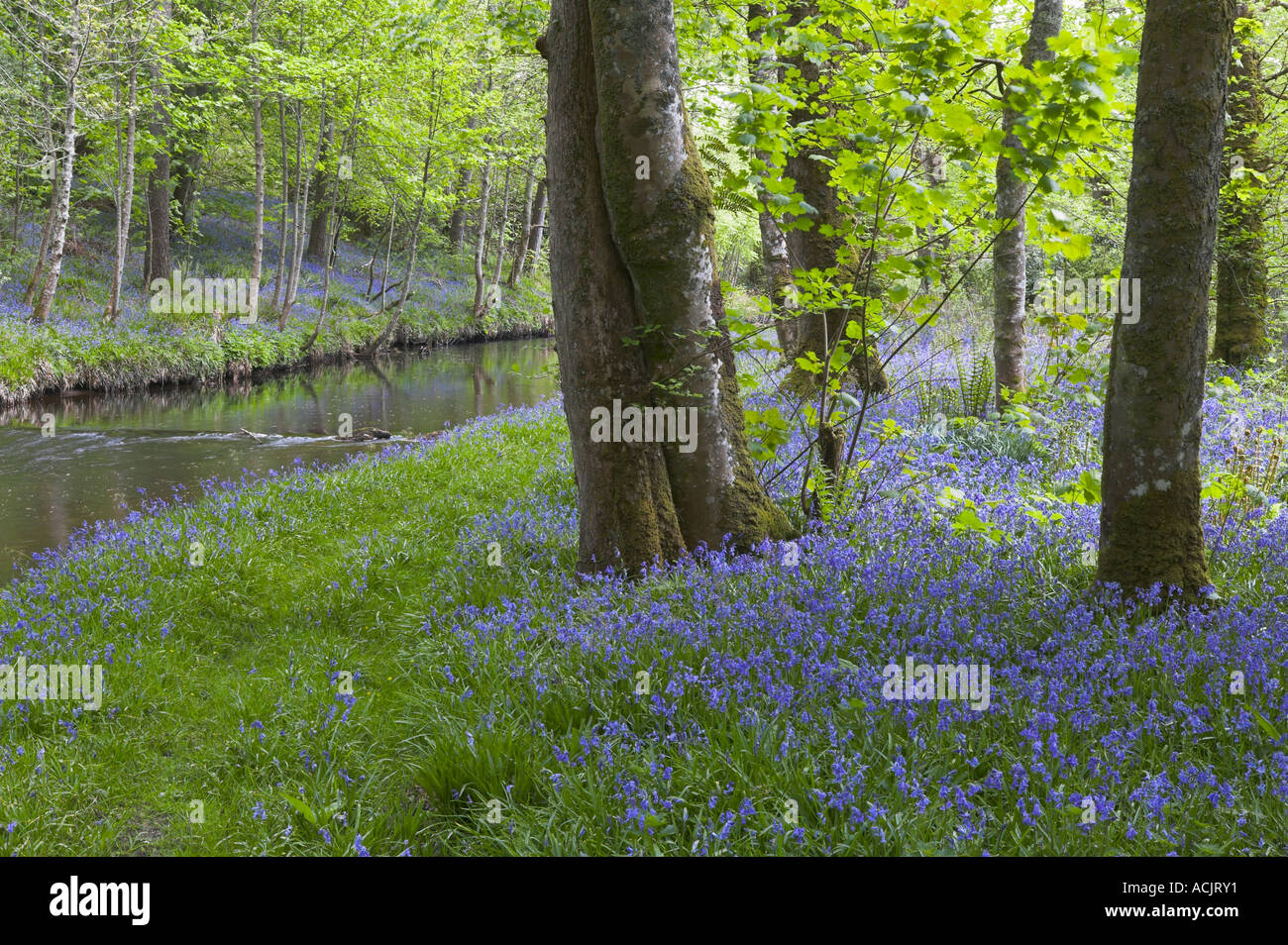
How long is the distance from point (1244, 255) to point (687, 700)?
13565mm

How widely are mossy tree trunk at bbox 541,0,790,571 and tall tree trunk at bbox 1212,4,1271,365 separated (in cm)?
1029

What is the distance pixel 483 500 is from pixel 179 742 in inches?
201

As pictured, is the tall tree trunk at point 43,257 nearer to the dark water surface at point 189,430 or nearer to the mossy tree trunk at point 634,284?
the dark water surface at point 189,430

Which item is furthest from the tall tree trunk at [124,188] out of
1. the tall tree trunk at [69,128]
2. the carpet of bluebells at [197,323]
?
the tall tree trunk at [69,128]

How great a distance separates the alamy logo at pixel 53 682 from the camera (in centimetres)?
500

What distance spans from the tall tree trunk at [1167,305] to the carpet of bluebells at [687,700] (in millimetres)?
406

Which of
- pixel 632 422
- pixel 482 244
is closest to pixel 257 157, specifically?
pixel 482 244

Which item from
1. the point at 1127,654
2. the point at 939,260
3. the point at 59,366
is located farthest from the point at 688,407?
the point at 59,366

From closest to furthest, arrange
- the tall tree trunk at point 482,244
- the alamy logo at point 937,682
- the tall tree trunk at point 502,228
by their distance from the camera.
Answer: the alamy logo at point 937,682
the tall tree trunk at point 482,244
the tall tree trunk at point 502,228

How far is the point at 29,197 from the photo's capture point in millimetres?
29281

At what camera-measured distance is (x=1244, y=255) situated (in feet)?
42.5

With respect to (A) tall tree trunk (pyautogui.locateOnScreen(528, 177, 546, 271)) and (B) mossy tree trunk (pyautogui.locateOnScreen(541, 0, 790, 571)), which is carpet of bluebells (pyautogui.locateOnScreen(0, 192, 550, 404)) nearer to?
(A) tall tree trunk (pyautogui.locateOnScreen(528, 177, 546, 271))
